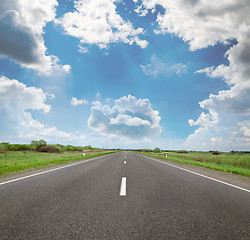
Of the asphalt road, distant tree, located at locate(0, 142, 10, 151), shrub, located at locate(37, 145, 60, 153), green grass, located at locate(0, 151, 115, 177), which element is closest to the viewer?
the asphalt road

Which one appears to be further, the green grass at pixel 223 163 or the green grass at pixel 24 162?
the green grass at pixel 223 163

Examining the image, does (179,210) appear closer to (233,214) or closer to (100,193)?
(233,214)

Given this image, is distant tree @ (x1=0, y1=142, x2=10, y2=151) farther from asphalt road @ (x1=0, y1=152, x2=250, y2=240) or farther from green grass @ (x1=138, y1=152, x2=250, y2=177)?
asphalt road @ (x1=0, y1=152, x2=250, y2=240)

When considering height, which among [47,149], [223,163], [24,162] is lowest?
[223,163]

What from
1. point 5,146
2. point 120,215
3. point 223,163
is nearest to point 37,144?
point 5,146

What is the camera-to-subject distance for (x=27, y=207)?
3.37 m

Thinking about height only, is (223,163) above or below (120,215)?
below

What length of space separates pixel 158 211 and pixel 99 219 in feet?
4.09

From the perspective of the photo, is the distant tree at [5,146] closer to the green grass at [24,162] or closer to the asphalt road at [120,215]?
the green grass at [24,162]

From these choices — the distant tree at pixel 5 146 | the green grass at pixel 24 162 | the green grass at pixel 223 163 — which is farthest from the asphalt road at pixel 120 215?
the distant tree at pixel 5 146

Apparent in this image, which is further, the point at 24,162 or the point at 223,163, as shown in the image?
the point at 223,163

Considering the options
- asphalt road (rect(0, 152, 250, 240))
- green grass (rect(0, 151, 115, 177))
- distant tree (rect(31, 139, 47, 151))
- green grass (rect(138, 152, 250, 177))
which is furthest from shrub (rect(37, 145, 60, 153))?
asphalt road (rect(0, 152, 250, 240))

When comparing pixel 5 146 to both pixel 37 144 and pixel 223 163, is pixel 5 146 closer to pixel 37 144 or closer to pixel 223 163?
pixel 37 144

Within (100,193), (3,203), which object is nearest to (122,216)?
(100,193)
